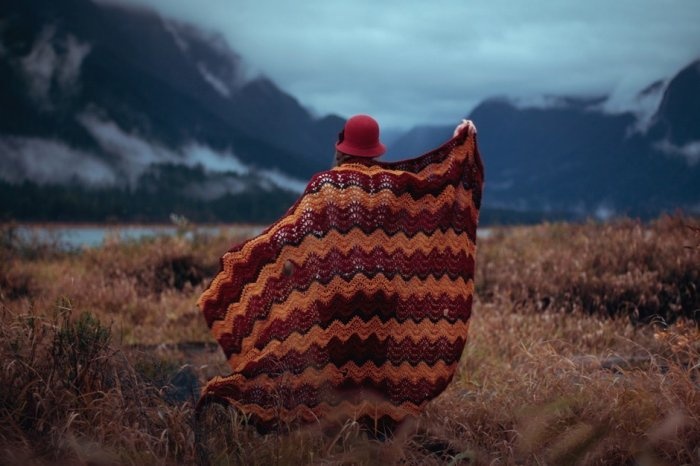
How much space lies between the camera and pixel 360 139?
458 cm

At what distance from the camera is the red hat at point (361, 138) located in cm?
457

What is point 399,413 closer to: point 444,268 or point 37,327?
point 444,268

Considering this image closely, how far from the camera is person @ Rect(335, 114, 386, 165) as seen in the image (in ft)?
15.0

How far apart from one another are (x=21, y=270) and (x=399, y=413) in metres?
6.76

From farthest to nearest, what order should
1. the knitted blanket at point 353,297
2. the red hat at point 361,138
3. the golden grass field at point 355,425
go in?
the red hat at point 361,138 → the knitted blanket at point 353,297 → the golden grass field at point 355,425

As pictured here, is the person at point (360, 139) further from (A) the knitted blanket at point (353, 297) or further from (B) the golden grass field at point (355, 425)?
(B) the golden grass field at point (355, 425)

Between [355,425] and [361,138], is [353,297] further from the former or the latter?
[361,138]

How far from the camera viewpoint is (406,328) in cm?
456

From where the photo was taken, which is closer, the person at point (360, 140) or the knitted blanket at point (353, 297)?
the knitted blanket at point (353, 297)

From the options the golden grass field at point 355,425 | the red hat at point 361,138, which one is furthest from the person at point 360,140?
the golden grass field at point 355,425

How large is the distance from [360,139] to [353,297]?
0.84 m

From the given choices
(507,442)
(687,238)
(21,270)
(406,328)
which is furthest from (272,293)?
(687,238)

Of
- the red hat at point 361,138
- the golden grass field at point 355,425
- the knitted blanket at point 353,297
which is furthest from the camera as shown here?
the red hat at point 361,138

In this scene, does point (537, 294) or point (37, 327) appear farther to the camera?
point (537, 294)
